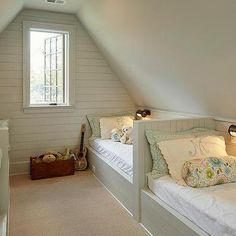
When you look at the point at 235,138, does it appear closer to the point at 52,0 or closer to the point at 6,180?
the point at 6,180

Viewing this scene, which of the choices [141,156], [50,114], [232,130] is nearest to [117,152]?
[141,156]

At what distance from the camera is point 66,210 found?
283 centimetres

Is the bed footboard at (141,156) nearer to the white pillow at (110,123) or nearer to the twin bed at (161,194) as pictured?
the twin bed at (161,194)

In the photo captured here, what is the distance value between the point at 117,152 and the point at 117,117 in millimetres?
1190

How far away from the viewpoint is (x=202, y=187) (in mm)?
2049

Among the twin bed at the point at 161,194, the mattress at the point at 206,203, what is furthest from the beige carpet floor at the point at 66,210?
the mattress at the point at 206,203

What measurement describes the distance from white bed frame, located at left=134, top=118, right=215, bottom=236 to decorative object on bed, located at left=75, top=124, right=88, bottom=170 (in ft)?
5.73

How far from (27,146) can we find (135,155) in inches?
86.3

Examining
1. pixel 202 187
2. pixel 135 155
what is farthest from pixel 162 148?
pixel 202 187

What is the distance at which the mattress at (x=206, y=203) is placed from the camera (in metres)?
1.57

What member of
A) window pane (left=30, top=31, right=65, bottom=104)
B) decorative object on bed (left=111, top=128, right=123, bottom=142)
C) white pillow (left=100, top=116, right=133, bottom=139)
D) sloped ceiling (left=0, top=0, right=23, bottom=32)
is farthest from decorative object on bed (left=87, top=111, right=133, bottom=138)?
sloped ceiling (left=0, top=0, right=23, bottom=32)

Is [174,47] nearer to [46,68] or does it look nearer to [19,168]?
[46,68]

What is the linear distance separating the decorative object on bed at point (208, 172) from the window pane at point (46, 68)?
9.10 ft

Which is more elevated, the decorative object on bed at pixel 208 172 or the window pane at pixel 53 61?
the window pane at pixel 53 61
